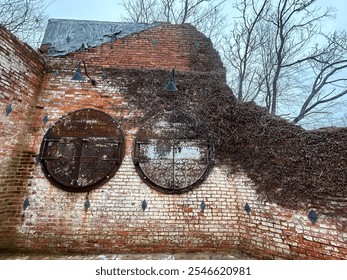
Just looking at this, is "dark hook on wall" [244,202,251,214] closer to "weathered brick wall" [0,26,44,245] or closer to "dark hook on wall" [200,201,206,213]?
"dark hook on wall" [200,201,206,213]

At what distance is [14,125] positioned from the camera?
10.7ft

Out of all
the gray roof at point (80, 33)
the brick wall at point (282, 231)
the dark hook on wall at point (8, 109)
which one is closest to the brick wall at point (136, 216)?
the brick wall at point (282, 231)

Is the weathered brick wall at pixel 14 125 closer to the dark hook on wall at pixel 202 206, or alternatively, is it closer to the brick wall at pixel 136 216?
the brick wall at pixel 136 216

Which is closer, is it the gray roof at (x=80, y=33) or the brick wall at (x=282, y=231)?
the brick wall at (x=282, y=231)

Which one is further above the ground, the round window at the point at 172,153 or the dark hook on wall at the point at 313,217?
the round window at the point at 172,153

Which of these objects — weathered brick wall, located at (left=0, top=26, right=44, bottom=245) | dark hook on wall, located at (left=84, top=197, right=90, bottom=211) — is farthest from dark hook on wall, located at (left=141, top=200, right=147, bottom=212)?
weathered brick wall, located at (left=0, top=26, right=44, bottom=245)

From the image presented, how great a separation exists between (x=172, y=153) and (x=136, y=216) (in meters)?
1.30

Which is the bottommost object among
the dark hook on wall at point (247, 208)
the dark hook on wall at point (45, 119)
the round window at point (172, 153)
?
the dark hook on wall at point (247, 208)

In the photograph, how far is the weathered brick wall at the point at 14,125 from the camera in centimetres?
306

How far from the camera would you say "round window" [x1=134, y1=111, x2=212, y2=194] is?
3316mm

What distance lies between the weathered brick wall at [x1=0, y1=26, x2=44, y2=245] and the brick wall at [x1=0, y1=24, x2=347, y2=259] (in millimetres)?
38

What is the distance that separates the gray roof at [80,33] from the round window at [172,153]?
113 inches

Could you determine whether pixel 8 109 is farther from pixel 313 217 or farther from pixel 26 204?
pixel 313 217

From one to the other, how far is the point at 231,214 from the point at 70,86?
4.17m
